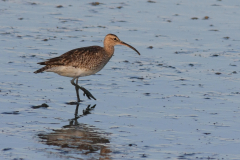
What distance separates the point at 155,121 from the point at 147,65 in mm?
4446

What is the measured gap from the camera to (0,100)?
37.2 feet

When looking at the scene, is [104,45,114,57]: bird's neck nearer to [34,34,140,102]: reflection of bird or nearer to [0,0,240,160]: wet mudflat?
[34,34,140,102]: reflection of bird

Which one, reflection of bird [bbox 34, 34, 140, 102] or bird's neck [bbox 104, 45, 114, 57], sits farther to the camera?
bird's neck [bbox 104, 45, 114, 57]

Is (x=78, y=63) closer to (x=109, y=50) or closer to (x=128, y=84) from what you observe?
(x=109, y=50)

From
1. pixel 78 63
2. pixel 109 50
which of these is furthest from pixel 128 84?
pixel 78 63

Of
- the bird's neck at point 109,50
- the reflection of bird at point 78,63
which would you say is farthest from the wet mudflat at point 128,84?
the bird's neck at point 109,50

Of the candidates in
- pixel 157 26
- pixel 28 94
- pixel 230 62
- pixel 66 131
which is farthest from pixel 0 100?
pixel 157 26

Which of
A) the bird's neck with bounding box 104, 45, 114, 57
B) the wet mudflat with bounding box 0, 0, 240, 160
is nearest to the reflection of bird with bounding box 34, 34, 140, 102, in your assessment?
the bird's neck with bounding box 104, 45, 114, 57

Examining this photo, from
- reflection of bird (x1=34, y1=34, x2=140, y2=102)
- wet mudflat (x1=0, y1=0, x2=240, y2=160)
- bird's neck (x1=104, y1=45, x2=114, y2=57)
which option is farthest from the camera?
bird's neck (x1=104, y1=45, x2=114, y2=57)

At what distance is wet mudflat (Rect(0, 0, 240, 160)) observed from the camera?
30.0 feet

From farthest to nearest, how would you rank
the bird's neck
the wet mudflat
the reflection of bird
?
1. the bird's neck
2. the reflection of bird
3. the wet mudflat

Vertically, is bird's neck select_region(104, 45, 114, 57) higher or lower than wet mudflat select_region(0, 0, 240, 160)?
higher

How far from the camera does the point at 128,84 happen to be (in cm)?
1309

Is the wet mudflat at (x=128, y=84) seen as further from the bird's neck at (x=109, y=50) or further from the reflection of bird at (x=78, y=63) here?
the bird's neck at (x=109, y=50)
